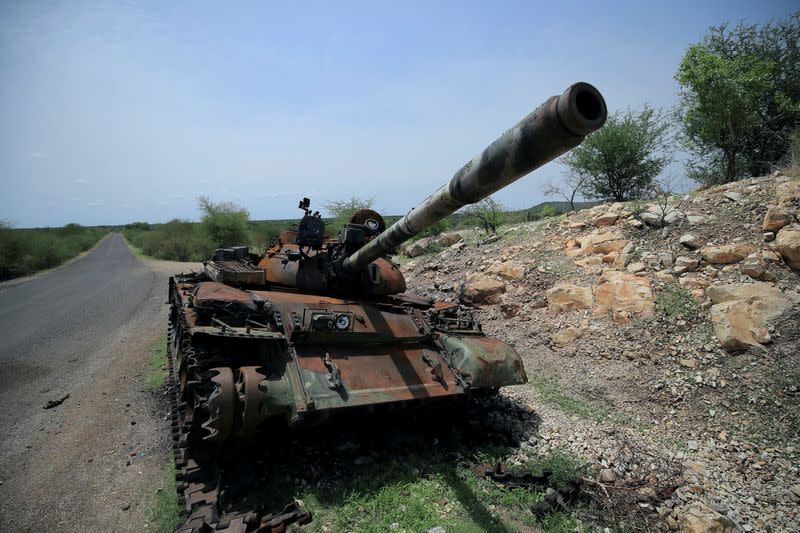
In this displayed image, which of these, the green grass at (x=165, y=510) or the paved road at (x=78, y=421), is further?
the paved road at (x=78, y=421)

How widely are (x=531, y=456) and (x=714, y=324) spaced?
12.8ft

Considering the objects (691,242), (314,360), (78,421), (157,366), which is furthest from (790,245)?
(157,366)

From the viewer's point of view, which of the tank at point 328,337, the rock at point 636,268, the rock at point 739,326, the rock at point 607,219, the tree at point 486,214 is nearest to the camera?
the tank at point 328,337

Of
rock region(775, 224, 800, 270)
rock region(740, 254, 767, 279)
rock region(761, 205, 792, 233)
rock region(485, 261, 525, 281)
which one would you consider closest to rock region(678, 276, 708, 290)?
rock region(740, 254, 767, 279)

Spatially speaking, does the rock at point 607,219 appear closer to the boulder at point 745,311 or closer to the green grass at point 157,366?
the boulder at point 745,311

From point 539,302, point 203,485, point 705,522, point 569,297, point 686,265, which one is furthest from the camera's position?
point 539,302

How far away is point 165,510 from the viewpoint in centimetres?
457

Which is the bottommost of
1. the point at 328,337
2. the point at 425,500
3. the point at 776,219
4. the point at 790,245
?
the point at 425,500

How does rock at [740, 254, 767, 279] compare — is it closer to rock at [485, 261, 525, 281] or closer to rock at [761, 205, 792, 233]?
rock at [761, 205, 792, 233]

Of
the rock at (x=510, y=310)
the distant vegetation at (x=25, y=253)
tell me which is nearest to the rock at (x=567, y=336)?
the rock at (x=510, y=310)

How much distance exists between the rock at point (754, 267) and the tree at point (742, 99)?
276 inches

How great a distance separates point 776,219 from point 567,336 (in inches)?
165

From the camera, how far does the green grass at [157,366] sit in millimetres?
8250

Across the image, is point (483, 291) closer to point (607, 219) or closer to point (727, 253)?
point (607, 219)
